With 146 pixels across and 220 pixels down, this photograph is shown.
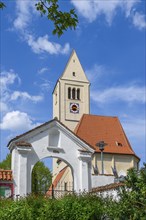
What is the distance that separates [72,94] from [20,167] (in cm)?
4622

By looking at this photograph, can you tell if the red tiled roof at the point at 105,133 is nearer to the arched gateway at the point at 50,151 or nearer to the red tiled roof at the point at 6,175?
the arched gateway at the point at 50,151

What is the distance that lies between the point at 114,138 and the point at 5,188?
33.2 metres

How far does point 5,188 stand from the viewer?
18.1 m

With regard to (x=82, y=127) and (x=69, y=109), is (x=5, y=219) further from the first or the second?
(x=69, y=109)

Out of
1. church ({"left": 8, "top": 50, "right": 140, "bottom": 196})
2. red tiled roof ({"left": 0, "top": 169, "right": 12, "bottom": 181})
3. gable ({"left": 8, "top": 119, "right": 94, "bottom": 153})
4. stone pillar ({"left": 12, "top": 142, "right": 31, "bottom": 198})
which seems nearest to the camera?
red tiled roof ({"left": 0, "top": 169, "right": 12, "bottom": 181})

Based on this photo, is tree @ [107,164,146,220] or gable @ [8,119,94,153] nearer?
tree @ [107,164,146,220]

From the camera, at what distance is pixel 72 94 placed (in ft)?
211

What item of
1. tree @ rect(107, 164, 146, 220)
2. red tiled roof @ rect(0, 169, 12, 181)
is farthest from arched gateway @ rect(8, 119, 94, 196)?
tree @ rect(107, 164, 146, 220)

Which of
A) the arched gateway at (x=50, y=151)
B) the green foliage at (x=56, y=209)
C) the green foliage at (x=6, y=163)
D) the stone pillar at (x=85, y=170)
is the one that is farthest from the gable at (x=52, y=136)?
the green foliage at (x=6, y=163)

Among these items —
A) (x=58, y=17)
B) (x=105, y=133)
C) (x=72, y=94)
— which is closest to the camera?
(x=58, y=17)

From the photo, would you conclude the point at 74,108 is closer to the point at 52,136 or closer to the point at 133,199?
the point at 52,136

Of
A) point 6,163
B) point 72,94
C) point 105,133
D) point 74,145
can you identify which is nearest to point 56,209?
point 74,145

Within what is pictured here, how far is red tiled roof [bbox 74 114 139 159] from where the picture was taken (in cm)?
4884

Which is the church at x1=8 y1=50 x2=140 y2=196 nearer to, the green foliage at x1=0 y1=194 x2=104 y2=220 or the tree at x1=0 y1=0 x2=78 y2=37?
the green foliage at x1=0 y1=194 x2=104 y2=220
